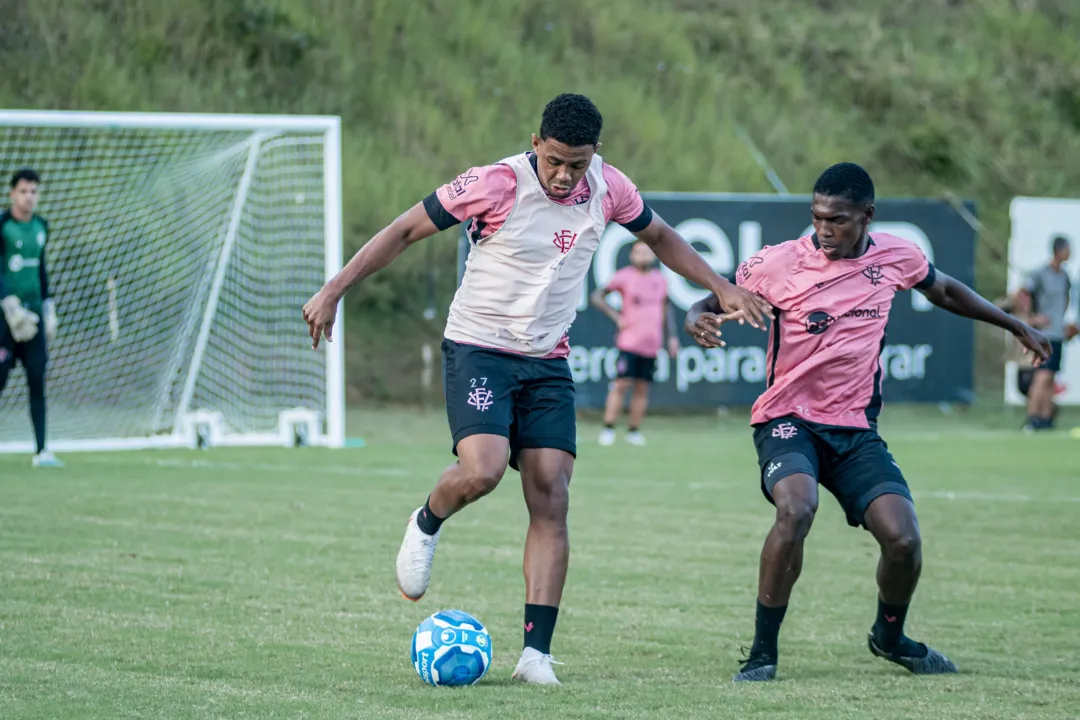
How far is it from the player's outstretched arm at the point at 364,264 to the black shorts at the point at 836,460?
5.25 ft

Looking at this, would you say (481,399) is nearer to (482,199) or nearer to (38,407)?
(482,199)

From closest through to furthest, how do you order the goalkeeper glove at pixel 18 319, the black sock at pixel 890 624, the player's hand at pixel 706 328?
the player's hand at pixel 706 328 → the black sock at pixel 890 624 → the goalkeeper glove at pixel 18 319

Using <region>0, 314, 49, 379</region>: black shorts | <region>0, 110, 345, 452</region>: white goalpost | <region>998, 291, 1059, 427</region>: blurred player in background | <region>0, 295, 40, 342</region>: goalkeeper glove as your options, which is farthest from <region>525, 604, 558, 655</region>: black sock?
<region>998, 291, 1059, 427</region>: blurred player in background

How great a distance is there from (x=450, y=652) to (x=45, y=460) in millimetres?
8543

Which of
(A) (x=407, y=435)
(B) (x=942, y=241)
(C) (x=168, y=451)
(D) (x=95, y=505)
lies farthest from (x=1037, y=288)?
(D) (x=95, y=505)

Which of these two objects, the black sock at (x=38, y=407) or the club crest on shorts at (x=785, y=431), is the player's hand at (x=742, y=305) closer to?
the club crest on shorts at (x=785, y=431)

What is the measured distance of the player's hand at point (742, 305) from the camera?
230 inches

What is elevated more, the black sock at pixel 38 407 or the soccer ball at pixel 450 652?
the black sock at pixel 38 407

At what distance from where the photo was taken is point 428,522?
19.0 feet

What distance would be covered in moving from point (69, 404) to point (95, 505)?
23.7 feet

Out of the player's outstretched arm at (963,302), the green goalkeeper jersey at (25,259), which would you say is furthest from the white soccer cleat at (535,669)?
the green goalkeeper jersey at (25,259)

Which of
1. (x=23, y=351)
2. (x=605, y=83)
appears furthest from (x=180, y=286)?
(x=605, y=83)

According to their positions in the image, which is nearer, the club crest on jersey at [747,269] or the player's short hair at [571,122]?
the player's short hair at [571,122]

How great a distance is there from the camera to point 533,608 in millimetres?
5691
